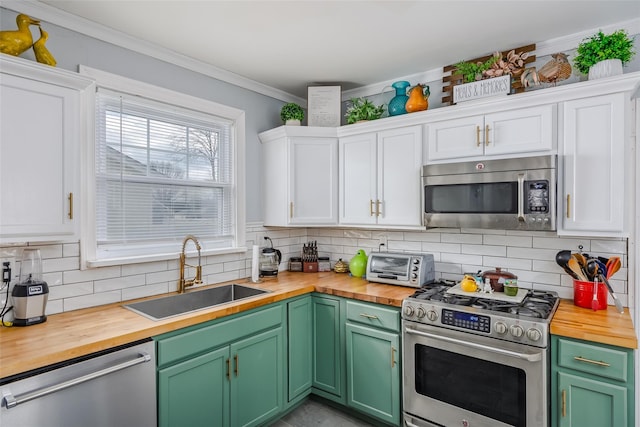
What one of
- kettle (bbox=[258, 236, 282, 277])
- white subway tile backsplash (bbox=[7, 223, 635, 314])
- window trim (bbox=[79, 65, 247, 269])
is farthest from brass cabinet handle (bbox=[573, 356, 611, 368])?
window trim (bbox=[79, 65, 247, 269])

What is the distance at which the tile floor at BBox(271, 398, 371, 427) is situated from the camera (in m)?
2.50

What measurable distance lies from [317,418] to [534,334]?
1.63 metres

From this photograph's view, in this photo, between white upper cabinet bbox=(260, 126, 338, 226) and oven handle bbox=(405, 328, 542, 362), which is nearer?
oven handle bbox=(405, 328, 542, 362)

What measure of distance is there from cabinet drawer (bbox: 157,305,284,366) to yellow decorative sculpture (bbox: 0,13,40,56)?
5.19 feet

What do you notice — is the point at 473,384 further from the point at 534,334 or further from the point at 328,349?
the point at 328,349

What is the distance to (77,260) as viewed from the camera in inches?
80.3

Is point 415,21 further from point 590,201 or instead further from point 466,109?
point 590,201

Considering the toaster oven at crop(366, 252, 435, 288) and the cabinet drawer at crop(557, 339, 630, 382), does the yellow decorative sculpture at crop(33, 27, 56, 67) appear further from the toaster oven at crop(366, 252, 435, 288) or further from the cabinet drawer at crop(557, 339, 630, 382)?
the cabinet drawer at crop(557, 339, 630, 382)

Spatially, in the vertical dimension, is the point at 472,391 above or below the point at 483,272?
below

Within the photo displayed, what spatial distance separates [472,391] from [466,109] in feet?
5.78

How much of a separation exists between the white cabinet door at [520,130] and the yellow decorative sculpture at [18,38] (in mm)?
2611

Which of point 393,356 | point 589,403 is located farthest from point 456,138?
point 589,403

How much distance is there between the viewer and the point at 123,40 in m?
2.21

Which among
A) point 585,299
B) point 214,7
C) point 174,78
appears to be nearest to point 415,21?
point 214,7
